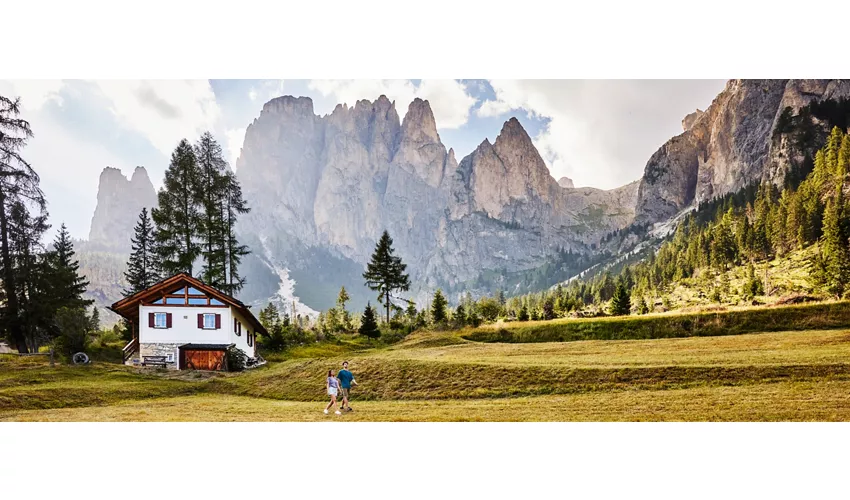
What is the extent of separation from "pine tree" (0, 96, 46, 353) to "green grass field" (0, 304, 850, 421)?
1.58 metres

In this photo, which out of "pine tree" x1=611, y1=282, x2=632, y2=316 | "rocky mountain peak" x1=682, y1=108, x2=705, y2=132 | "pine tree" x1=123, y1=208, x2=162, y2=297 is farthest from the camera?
"pine tree" x1=611, y1=282, x2=632, y2=316

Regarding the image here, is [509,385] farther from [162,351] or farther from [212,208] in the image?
[212,208]

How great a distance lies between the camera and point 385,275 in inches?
804

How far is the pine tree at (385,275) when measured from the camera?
Result: 66.8 ft

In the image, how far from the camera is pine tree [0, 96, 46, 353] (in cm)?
1489

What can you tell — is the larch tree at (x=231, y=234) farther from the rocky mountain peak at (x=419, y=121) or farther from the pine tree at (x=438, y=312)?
the pine tree at (x=438, y=312)

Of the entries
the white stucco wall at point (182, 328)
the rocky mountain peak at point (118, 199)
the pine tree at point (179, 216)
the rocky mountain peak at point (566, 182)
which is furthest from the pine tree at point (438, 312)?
the rocky mountain peak at point (118, 199)

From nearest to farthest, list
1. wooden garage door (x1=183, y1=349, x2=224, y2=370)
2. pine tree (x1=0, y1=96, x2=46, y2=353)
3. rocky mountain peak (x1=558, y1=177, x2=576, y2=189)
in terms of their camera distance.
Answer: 1. pine tree (x1=0, y1=96, x2=46, y2=353)
2. wooden garage door (x1=183, y1=349, x2=224, y2=370)
3. rocky mountain peak (x1=558, y1=177, x2=576, y2=189)

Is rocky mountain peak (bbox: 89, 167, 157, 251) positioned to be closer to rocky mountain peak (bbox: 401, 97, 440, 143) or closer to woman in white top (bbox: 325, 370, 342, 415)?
rocky mountain peak (bbox: 401, 97, 440, 143)

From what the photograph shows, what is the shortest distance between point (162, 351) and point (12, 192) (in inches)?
272

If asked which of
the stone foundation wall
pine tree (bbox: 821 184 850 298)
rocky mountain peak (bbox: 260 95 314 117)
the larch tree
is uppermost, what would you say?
rocky mountain peak (bbox: 260 95 314 117)

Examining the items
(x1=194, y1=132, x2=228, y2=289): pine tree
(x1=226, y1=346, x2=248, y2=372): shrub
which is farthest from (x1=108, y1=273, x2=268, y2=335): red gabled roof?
(x1=226, y1=346, x2=248, y2=372): shrub
